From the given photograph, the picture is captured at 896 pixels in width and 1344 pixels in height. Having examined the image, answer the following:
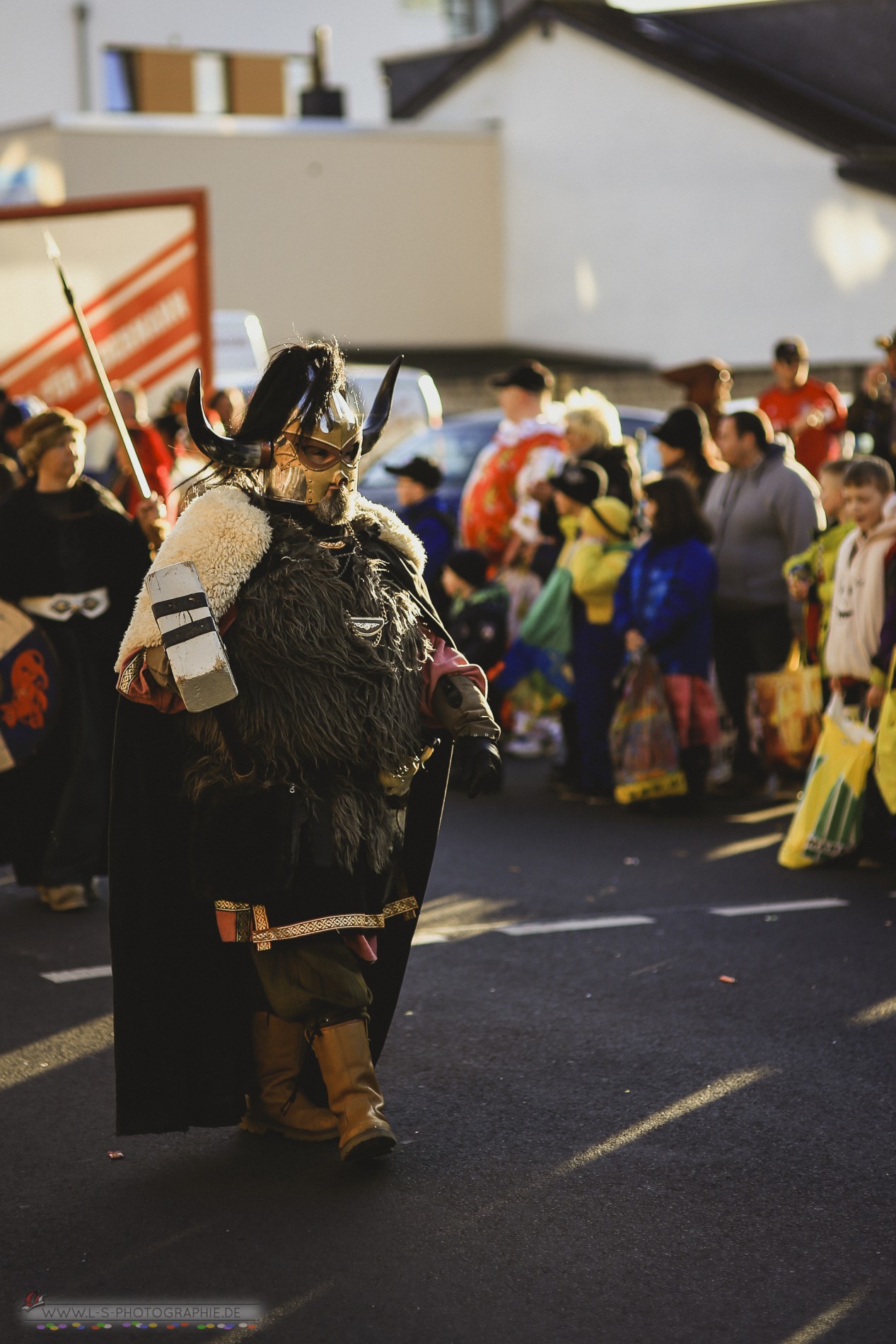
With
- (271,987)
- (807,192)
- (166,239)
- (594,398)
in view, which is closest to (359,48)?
(807,192)

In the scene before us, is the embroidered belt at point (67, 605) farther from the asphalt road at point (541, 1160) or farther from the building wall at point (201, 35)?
the building wall at point (201, 35)

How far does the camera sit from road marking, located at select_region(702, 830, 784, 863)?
26.5 feet

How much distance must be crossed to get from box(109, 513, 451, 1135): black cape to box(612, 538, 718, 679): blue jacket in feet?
14.8

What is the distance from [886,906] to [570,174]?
63.9 ft

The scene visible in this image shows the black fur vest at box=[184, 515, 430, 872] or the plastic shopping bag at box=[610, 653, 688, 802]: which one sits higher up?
the black fur vest at box=[184, 515, 430, 872]

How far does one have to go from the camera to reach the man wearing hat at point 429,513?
10211 mm

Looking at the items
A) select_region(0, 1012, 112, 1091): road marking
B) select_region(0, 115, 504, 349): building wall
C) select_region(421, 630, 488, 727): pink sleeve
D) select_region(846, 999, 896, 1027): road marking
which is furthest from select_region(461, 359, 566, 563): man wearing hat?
select_region(0, 115, 504, 349): building wall

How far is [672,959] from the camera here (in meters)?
6.30

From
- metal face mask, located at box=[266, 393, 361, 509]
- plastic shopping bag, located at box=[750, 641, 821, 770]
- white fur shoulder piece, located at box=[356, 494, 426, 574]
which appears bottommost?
plastic shopping bag, located at box=[750, 641, 821, 770]

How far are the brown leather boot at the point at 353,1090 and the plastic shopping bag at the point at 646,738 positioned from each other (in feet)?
15.8

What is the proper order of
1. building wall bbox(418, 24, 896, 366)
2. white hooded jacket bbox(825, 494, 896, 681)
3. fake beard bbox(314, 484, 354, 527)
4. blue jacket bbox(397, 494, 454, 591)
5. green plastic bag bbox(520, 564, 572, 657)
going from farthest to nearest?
building wall bbox(418, 24, 896, 366)
blue jacket bbox(397, 494, 454, 591)
green plastic bag bbox(520, 564, 572, 657)
white hooded jacket bbox(825, 494, 896, 681)
fake beard bbox(314, 484, 354, 527)

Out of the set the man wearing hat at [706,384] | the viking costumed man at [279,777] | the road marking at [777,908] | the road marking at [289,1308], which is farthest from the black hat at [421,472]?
the road marking at [289,1308]

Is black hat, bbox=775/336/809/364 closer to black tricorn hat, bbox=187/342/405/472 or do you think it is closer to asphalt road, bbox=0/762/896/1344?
asphalt road, bbox=0/762/896/1344

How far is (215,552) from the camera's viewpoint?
4.22 metres
